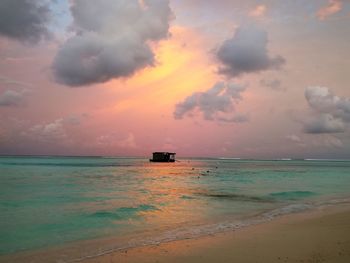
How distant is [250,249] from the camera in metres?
11.1

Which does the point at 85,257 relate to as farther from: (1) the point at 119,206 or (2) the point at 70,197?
(2) the point at 70,197

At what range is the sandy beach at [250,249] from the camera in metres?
10.1

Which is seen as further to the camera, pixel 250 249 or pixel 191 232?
pixel 191 232

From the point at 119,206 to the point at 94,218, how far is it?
4651mm

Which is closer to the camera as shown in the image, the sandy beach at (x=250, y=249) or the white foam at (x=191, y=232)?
the sandy beach at (x=250, y=249)

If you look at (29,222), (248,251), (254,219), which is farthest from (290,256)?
(29,222)

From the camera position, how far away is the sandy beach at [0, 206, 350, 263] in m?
10.1

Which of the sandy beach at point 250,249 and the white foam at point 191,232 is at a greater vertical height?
the sandy beach at point 250,249

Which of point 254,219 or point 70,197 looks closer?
point 254,219

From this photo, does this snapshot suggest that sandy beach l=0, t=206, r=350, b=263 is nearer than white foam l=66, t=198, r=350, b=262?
Yes

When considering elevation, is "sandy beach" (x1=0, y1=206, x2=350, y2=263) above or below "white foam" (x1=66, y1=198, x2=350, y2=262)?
above

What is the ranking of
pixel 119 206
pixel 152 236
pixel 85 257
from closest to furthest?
pixel 85 257, pixel 152 236, pixel 119 206

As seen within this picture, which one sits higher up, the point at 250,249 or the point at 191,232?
the point at 250,249

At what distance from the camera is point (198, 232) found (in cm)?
1452
